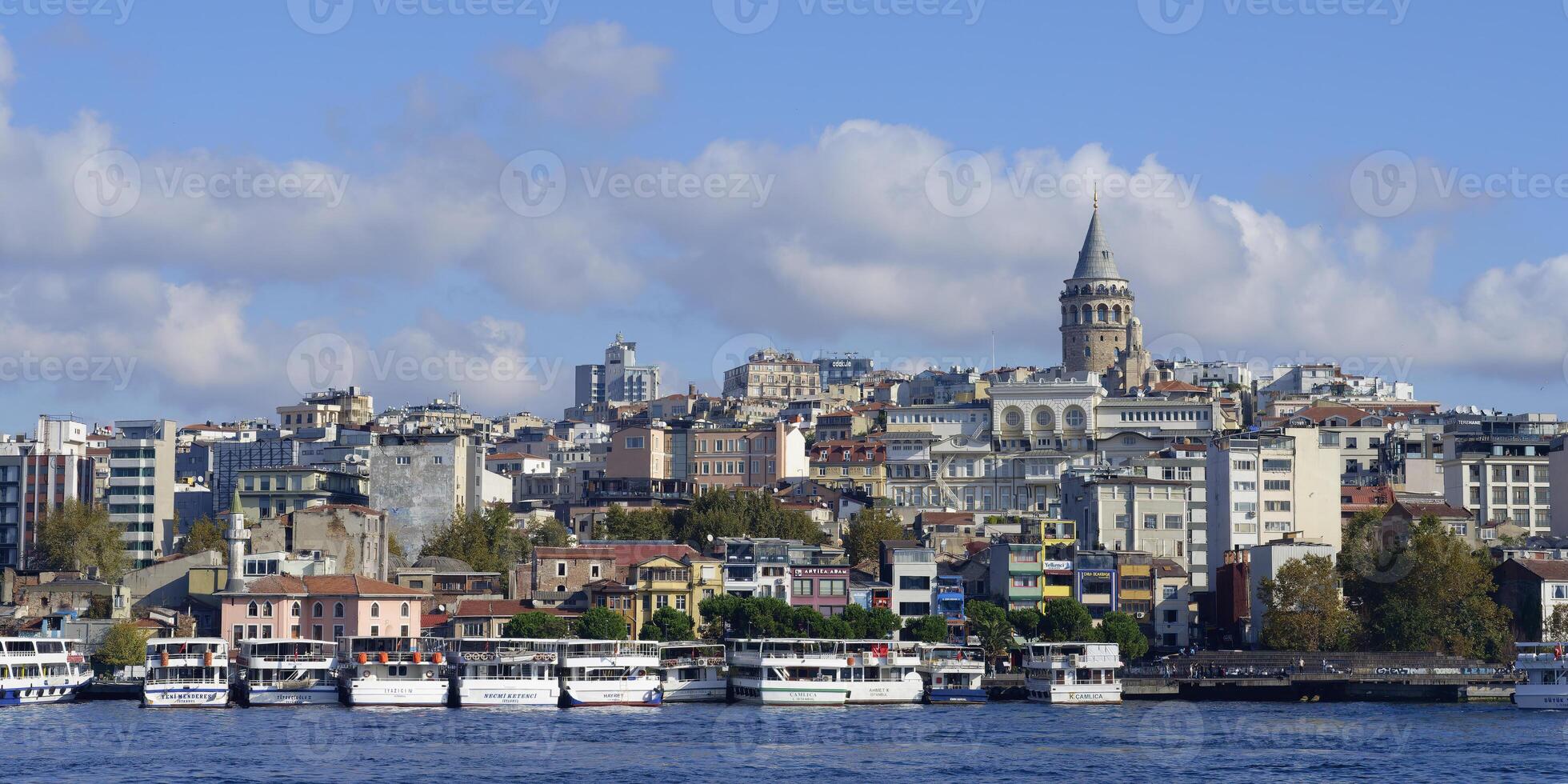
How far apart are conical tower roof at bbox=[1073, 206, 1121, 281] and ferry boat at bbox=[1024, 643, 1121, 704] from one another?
366ft

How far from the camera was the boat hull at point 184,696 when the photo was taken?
2980 inches

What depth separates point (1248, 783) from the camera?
186 feet

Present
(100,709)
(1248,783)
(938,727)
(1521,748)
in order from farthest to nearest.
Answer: (100,709) < (938,727) < (1521,748) < (1248,783)

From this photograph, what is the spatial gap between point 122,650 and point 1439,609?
161ft

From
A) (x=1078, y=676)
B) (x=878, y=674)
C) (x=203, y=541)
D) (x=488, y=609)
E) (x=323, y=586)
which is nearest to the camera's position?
(x=878, y=674)

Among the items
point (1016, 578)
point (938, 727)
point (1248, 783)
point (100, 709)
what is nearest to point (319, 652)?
point (100, 709)

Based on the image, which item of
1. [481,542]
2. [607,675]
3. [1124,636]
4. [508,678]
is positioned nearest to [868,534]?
[481,542]

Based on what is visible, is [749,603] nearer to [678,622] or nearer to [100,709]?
[678,622]

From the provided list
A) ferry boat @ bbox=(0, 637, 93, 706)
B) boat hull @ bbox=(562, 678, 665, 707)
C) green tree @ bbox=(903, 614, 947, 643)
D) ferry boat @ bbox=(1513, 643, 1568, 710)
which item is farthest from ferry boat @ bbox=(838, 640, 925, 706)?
ferry boat @ bbox=(0, 637, 93, 706)

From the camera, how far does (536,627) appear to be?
84.6 m

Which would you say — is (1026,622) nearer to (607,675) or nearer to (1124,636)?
(1124,636)

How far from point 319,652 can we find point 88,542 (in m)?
30.6

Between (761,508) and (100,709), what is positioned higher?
(761,508)

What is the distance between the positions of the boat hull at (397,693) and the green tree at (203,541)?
26.2 meters
